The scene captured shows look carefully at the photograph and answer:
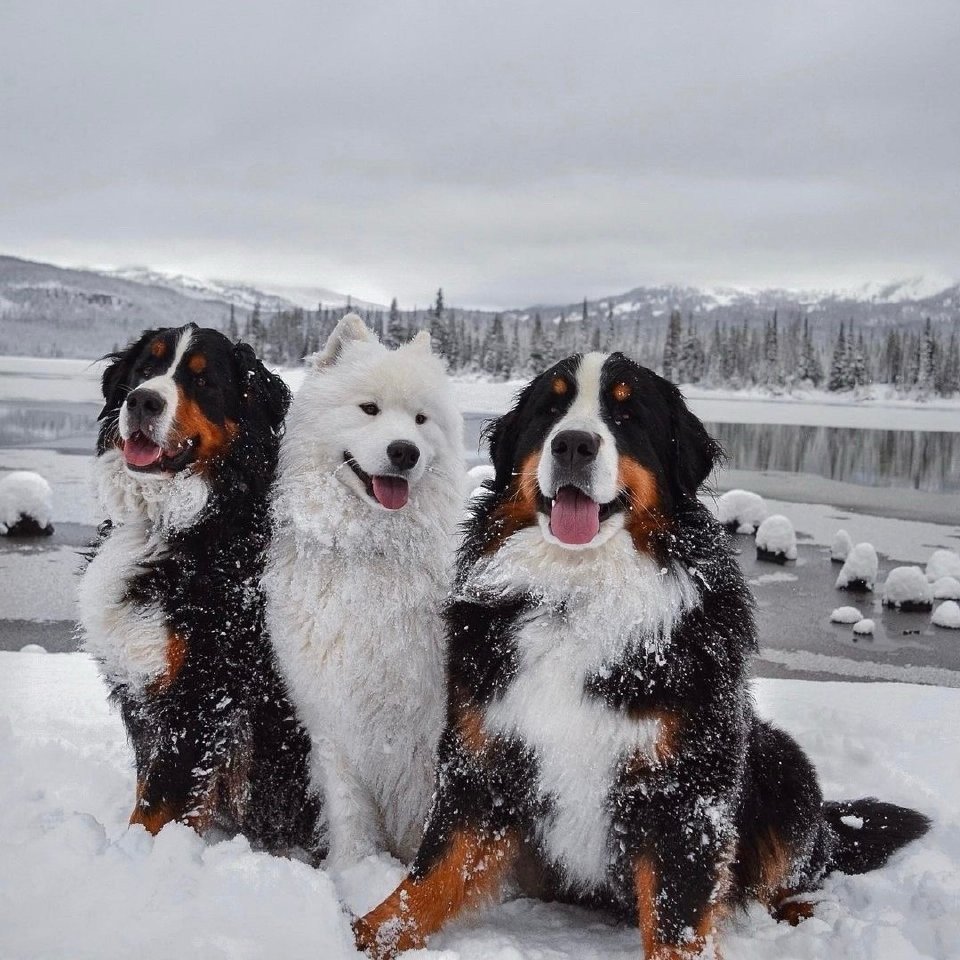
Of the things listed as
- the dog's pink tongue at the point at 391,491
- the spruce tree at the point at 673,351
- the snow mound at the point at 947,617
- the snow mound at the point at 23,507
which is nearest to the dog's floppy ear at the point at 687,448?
the dog's pink tongue at the point at 391,491

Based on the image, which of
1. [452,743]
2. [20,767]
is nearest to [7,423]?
A: [20,767]

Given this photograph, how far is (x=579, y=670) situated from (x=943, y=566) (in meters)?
11.7

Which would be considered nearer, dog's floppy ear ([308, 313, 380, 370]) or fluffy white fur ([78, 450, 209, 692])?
fluffy white fur ([78, 450, 209, 692])

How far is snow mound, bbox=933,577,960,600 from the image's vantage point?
11945 mm

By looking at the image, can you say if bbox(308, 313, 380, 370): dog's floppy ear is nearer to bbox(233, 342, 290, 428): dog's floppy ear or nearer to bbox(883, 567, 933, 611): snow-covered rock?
bbox(233, 342, 290, 428): dog's floppy ear

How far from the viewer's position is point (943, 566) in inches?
503

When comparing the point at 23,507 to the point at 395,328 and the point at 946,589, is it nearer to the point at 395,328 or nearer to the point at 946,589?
A: the point at 946,589

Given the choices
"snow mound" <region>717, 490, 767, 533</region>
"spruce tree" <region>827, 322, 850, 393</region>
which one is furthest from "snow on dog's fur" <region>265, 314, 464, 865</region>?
"spruce tree" <region>827, 322, 850, 393</region>

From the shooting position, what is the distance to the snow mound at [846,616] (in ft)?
35.2

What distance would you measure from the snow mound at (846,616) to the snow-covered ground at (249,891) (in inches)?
231

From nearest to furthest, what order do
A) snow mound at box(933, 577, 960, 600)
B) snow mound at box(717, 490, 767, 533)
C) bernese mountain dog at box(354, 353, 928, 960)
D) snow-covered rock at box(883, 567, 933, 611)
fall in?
bernese mountain dog at box(354, 353, 928, 960)
snow-covered rock at box(883, 567, 933, 611)
snow mound at box(933, 577, 960, 600)
snow mound at box(717, 490, 767, 533)

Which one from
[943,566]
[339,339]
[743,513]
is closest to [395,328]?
[743,513]

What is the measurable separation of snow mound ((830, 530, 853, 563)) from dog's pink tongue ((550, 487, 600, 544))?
12.0 meters

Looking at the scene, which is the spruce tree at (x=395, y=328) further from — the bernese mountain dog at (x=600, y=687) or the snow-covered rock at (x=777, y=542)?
the bernese mountain dog at (x=600, y=687)
